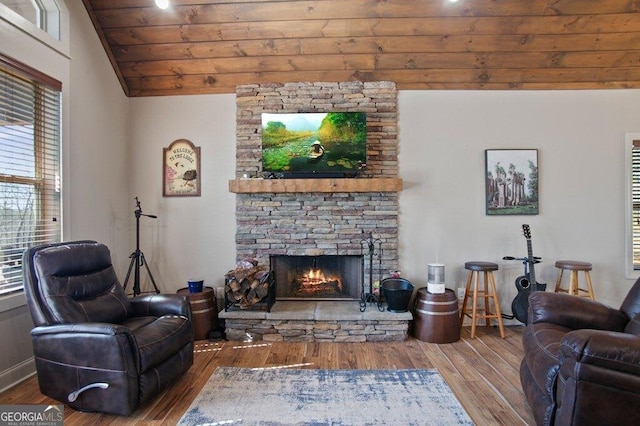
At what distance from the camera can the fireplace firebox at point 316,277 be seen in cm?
393

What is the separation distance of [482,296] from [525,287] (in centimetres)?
51

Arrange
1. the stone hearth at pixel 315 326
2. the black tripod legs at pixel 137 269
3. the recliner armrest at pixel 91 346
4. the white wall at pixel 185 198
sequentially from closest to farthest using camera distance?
the recliner armrest at pixel 91 346 < the stone hearth at pixel 315 326 < the black tripod legs at pixel 137 269 < the white wall at pixel 185 198

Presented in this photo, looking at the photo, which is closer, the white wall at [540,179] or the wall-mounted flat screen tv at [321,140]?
the wall-mounted flat screen tv at [321,140]

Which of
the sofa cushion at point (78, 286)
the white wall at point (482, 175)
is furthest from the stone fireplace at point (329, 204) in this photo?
the sofa cushion at point (78, 286)

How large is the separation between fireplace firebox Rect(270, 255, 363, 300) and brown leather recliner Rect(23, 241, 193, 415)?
55.3 inches

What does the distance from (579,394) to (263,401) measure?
1.78 m

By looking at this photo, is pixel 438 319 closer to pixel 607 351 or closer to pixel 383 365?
pixel 383 365

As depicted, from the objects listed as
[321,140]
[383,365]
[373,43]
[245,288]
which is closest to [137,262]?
[245,288]

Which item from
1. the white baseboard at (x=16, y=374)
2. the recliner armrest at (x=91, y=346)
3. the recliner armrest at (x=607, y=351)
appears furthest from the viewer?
the white baseboard at (x=16, y=374)

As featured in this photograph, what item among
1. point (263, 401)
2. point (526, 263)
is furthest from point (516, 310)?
point (263, 401)

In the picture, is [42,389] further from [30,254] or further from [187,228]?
[187,228]

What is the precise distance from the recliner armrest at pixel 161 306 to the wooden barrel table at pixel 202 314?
26.0 inches

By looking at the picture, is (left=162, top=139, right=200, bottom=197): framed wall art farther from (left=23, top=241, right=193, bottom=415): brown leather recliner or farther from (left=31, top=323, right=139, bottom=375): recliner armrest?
(left=31, top=323, right=139, bottom=375): recliner armrest

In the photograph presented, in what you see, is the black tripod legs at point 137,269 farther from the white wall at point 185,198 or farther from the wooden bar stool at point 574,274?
the wooden bar stool at point 574,274
